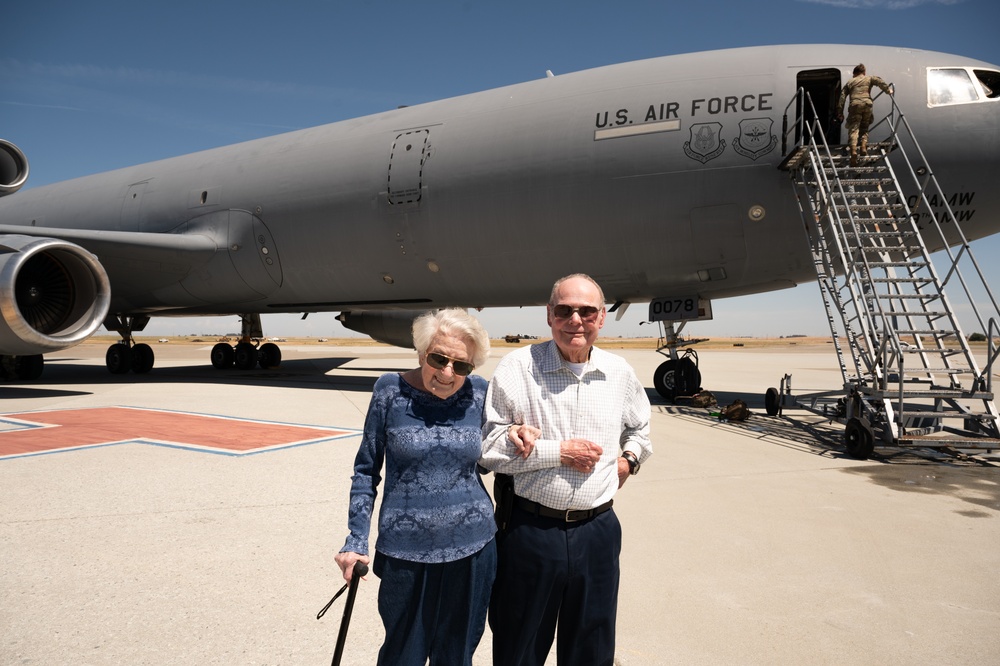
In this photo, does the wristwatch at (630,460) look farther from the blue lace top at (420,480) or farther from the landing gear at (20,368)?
the landing gear at (20,368)

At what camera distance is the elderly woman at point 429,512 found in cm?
213

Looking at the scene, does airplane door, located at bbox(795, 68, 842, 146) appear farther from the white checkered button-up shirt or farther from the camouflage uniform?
the white checkered button-up shirt

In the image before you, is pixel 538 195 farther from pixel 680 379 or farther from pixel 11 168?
pixel 11 168

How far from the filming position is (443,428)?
221 centimetres

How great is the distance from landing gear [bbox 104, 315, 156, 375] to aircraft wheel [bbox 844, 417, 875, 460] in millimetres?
17490

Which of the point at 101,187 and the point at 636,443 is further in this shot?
the point at 101,187

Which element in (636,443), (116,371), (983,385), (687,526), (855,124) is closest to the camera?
(636,443)

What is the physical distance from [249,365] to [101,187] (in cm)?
724

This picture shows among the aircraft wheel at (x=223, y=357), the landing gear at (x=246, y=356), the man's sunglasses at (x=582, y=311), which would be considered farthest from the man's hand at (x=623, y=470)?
the aircraft wheel at (x=223, y=357)

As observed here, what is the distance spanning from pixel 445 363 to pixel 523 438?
14.8 inches

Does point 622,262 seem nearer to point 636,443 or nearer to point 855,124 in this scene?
point 855,124

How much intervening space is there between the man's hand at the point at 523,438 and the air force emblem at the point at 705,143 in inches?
320

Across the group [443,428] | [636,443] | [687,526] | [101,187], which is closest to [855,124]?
[687,526]

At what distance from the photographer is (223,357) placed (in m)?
21.6
